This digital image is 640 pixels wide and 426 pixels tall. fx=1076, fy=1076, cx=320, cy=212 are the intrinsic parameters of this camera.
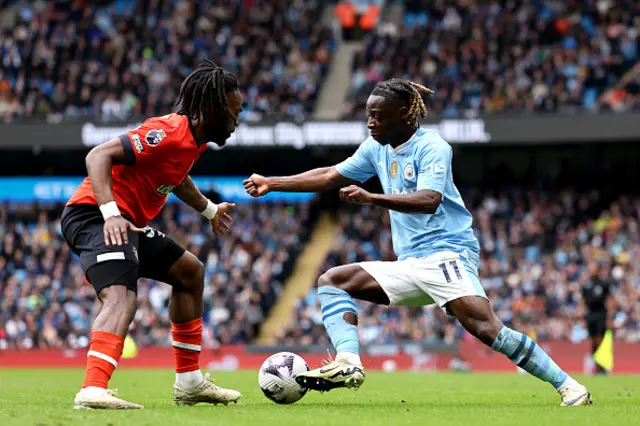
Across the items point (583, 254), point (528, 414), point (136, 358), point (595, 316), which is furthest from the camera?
point (583, 254)

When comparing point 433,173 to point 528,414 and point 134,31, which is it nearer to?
point 528,414

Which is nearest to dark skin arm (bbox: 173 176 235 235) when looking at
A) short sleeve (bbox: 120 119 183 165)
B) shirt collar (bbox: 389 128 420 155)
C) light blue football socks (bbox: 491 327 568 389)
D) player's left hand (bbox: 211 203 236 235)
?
player's left hand (bbox: 211 203 236 235)

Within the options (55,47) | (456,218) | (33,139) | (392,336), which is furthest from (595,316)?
(55,47)

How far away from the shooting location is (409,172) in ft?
26.2

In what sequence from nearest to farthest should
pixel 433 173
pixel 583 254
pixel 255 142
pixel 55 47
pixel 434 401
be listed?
pixel 433 173 < pixel 434 401 < pixel 583 254 < pixel 255 142 < pixel 55 47

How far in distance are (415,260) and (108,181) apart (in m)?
2.33

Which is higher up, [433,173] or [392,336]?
[433,173]

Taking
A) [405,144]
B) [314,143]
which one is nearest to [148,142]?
[405,144]

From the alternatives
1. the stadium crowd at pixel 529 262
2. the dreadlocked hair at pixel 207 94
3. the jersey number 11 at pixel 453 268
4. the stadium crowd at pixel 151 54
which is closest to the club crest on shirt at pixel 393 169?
the jersey number 11 at pixel 453 268

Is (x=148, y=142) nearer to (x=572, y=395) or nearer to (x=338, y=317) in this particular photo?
(x=338, y=317)

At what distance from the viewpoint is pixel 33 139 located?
27969 millimetres

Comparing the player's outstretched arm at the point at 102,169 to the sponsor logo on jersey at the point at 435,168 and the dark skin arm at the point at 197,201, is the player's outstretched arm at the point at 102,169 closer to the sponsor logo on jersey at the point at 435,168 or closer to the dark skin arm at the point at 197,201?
the dark skin arm at the point at 197,201

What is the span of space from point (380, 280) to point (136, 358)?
15.4 metres

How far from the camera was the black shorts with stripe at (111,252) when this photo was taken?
711 cm
